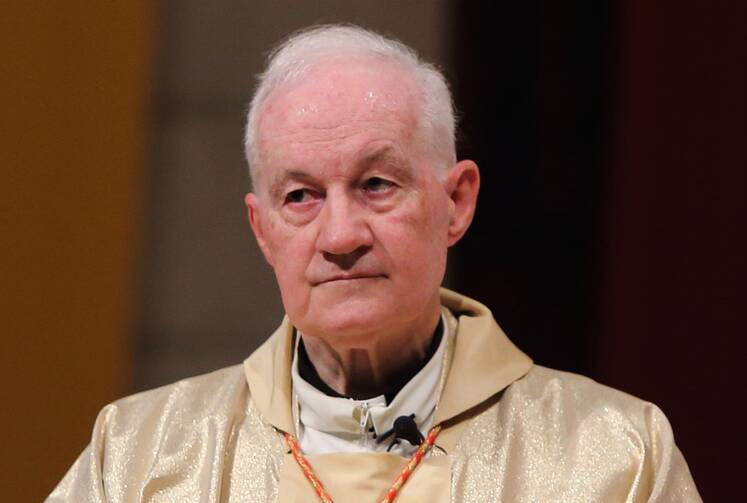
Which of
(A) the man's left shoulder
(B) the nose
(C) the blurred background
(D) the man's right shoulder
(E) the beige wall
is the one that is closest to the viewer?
(B) the nose

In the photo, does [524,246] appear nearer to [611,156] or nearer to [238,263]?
[611,156]

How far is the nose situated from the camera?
7.80ft

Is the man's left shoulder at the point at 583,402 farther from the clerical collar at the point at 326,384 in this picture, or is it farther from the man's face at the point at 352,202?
the man's face at the point at 352,202

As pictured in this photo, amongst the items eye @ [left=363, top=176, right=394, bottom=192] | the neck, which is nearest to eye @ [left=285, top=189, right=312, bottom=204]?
eye @ [left=363, top=176, right=394, bottom=192]

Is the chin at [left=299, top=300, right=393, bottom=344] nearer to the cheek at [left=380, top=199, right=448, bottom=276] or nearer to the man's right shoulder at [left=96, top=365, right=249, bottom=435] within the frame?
the cheek at [left=380, top=199, right=448, bottom=276]

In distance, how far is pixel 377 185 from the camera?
245cm

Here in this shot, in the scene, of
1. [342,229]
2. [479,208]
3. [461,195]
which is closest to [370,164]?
[342,229]

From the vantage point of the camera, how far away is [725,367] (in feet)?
10.9

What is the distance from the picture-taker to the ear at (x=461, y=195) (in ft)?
8.45

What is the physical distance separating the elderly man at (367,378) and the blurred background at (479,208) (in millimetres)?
833

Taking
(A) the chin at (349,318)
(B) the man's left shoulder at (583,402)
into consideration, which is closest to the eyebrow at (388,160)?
(A) the chin at (349,318)

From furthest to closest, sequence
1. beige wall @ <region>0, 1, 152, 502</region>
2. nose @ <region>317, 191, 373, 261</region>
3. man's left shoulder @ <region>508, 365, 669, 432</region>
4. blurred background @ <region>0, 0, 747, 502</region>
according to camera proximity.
→ beige wall @ <region>0, 1, 152, 502</region>
blurred background @ <region>0, 0, 747, 502</region>
man's left shoulder @ <region>508, 365, 669, 432</region>
nose @ <region>317, 191, 373, 261</region>

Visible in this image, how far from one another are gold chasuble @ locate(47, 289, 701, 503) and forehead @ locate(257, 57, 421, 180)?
16.1 inches

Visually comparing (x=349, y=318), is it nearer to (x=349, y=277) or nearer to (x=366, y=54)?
(x=349, y=277)
